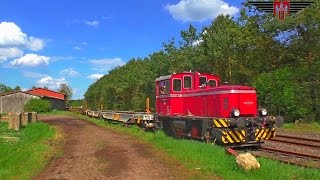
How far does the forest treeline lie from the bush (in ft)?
73.0

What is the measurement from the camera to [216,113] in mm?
16703

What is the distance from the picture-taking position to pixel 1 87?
136 m

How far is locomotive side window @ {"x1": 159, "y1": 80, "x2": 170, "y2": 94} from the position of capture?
67.7 ft

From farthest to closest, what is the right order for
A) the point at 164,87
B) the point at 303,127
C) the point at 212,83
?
the point at 303,127
the point at 164,87
the point at 212,83

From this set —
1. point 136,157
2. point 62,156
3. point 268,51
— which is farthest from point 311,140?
point 268,51

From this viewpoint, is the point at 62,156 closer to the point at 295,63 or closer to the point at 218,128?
the point at 218,128

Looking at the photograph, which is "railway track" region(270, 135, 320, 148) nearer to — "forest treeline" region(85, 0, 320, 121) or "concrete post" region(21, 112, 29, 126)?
"forest treeline" region(85, 0, 320, 121)

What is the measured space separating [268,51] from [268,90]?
303 inches

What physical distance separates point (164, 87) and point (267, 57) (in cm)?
1863

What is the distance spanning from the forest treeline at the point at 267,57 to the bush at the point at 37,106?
22256mm

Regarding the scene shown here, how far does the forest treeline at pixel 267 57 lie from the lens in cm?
2941

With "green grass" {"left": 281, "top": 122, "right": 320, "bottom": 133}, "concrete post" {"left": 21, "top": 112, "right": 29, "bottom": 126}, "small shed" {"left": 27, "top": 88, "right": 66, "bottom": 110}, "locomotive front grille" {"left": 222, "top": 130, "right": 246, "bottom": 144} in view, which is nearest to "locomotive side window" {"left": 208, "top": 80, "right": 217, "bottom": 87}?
"locomotive front grille" {"left": 222, "top": 130, "right": 246, "bottom": 144}
